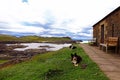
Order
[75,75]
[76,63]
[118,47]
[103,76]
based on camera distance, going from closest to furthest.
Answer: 1. [103,76]
2. [75,75]
3. [76,63]
4. [118,47]

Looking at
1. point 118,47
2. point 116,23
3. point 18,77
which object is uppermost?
point 116,23

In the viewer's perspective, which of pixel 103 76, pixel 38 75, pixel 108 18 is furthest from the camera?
pixel 108 18

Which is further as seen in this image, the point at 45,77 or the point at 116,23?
the point at 116,23

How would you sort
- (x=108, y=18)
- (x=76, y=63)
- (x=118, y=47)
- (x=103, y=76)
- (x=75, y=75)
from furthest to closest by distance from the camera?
(x=108, y=18), (x=118, y=47), (x=76, y=63), (x=75, y=75), (x=103, y=76)

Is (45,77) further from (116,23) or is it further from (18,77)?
(116,23)

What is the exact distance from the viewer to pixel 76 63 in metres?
12.4

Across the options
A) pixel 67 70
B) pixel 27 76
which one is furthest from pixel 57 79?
pixel 27 76

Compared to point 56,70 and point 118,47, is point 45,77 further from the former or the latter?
point 118,47

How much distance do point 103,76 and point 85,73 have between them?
1.08 m

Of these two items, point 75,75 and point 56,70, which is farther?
point 56,70

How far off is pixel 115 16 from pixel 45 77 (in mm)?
11463

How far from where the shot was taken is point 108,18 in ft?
73.7

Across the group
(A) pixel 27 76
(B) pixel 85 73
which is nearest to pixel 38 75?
(A) pixel 27 76

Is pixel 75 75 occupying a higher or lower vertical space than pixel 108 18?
lower
